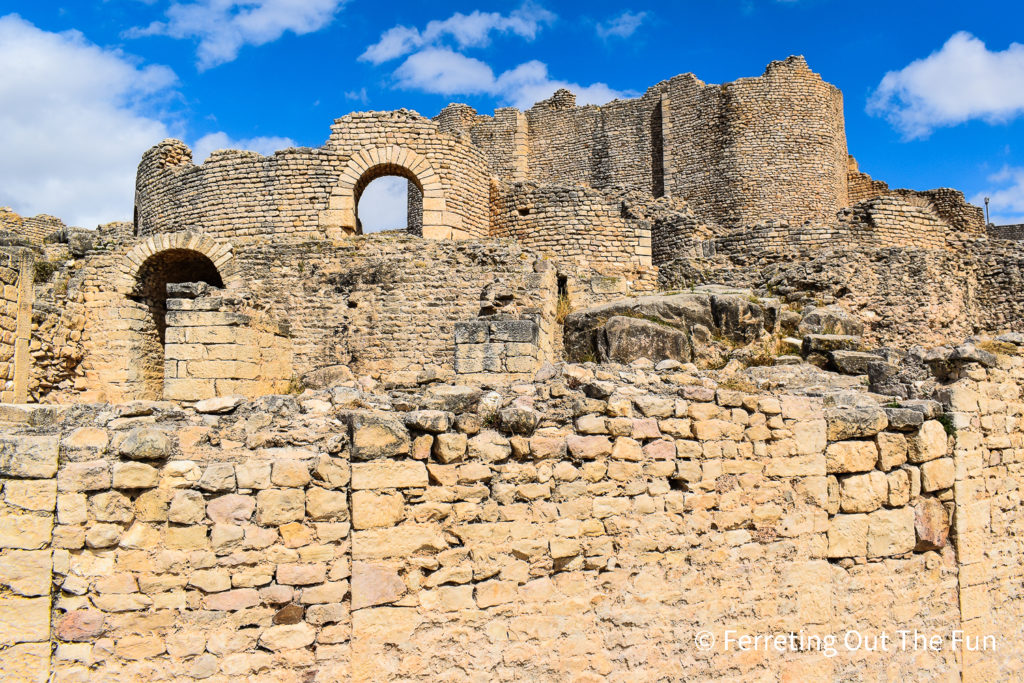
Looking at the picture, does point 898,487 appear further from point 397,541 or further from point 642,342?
point 642,342

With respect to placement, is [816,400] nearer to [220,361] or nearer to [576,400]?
[576,400]

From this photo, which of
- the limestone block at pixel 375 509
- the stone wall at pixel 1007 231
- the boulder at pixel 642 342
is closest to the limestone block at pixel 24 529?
the limestone block at pixel 375 509

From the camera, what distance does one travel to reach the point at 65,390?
9758mm

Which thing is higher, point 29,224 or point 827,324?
point 29,224

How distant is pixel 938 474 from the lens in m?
4.57

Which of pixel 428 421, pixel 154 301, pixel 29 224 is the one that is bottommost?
pixel 428 421

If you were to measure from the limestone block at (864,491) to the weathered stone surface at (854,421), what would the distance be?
27 centimetres

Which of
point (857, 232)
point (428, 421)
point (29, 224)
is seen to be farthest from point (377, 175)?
point (29, 224)

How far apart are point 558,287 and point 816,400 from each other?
595 centimetres

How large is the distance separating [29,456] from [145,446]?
472 millimetres

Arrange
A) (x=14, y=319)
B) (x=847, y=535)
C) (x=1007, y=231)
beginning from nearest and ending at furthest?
1. (x=847, y=535)
2. (x=14, y=319)
3. (x=1007, y=231)

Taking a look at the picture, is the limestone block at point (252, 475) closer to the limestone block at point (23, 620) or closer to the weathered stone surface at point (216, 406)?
the weathered stone surface at point (216, 406)

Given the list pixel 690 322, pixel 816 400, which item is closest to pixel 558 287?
pixel 690 322

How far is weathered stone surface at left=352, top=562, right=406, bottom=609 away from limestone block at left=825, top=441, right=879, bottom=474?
9.10 ft
